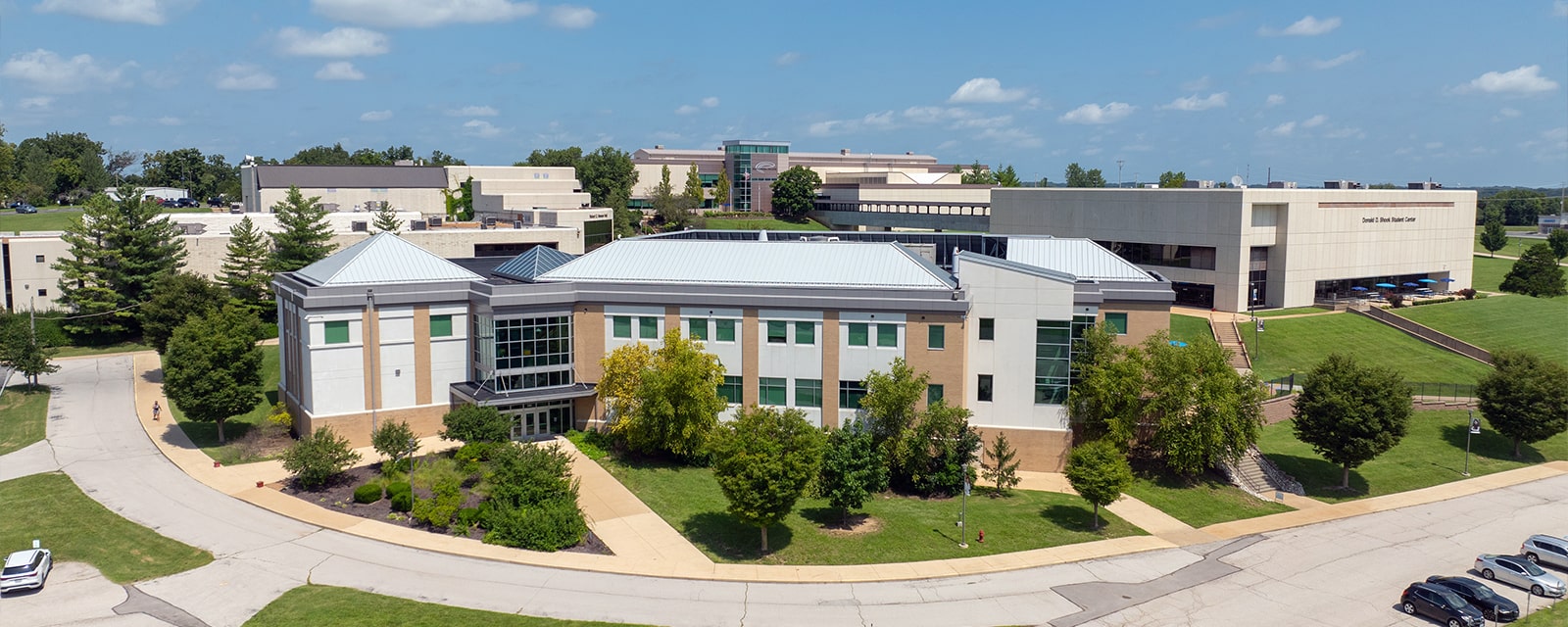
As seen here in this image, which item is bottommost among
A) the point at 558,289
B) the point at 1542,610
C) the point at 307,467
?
the point at 1542,610

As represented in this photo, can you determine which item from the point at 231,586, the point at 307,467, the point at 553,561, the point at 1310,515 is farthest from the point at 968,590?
the point at 307,467

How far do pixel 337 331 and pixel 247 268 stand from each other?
32314 mm

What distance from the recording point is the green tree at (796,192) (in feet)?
486

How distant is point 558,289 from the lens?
169 feet

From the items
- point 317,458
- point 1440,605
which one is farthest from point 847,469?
point 317,458

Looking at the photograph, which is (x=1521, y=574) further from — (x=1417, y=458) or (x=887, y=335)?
(x=887, y=335)

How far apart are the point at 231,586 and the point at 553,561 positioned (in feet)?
34.5

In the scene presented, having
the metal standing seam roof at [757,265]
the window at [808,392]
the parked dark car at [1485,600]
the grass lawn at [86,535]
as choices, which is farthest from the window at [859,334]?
the grass lawn at [86,535]

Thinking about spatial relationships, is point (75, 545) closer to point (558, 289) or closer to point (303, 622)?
point (303, 622)

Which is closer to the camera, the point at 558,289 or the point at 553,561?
the point at 553,561

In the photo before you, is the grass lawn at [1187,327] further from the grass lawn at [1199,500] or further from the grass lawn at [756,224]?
the grass lawn at [756,224]

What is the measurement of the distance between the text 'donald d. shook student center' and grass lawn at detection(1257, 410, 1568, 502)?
34.9ft

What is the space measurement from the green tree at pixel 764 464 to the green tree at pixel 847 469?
2051 millimetres

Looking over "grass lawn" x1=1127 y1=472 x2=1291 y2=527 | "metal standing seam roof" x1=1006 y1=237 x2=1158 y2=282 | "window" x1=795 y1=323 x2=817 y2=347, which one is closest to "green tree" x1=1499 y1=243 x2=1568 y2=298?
"metal standing seam roof" x1=1006 y1=237 x2=1158 y2=282
